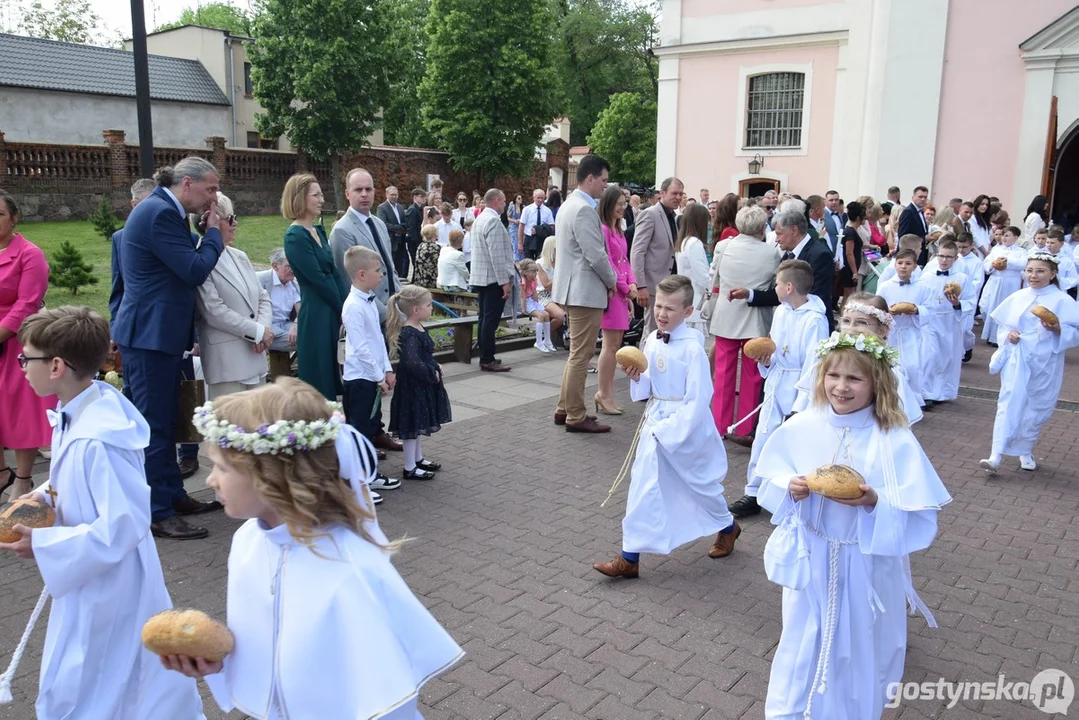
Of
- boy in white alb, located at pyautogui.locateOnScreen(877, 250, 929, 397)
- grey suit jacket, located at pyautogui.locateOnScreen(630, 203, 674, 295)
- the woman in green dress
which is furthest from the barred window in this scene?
the woman in green dress

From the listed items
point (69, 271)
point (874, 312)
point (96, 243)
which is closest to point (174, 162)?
point (96, 243)

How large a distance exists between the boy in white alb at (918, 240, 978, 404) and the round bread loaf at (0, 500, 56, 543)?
845 cm

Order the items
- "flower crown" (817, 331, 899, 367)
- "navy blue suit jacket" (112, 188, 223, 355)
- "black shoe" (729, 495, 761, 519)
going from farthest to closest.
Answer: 1. "black shoe" (729, 495, 761, 519)
2. "navy blue suit jacket" (112, 188, 223, 355)
3. "flower crown" (817, 331, 899, 367)

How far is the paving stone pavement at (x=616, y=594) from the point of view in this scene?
12.3 ft

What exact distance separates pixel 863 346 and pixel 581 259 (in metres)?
4.63

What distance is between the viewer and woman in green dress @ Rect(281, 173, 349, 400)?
617cm

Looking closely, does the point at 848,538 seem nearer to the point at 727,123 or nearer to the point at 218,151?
the point at 727,123

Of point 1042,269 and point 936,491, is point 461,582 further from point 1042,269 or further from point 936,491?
point 1042,269

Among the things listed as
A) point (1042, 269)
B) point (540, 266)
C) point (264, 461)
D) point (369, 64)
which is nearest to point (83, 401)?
point (264, 461)

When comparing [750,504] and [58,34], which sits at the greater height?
[58,34]

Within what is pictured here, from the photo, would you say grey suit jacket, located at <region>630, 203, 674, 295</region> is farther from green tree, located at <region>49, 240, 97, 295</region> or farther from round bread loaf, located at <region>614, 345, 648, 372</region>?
green tree, located at <region>49, 240, 97, 295</region>

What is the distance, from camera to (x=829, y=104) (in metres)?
23.4

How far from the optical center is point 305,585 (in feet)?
7.00

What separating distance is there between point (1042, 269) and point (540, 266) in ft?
21.5
